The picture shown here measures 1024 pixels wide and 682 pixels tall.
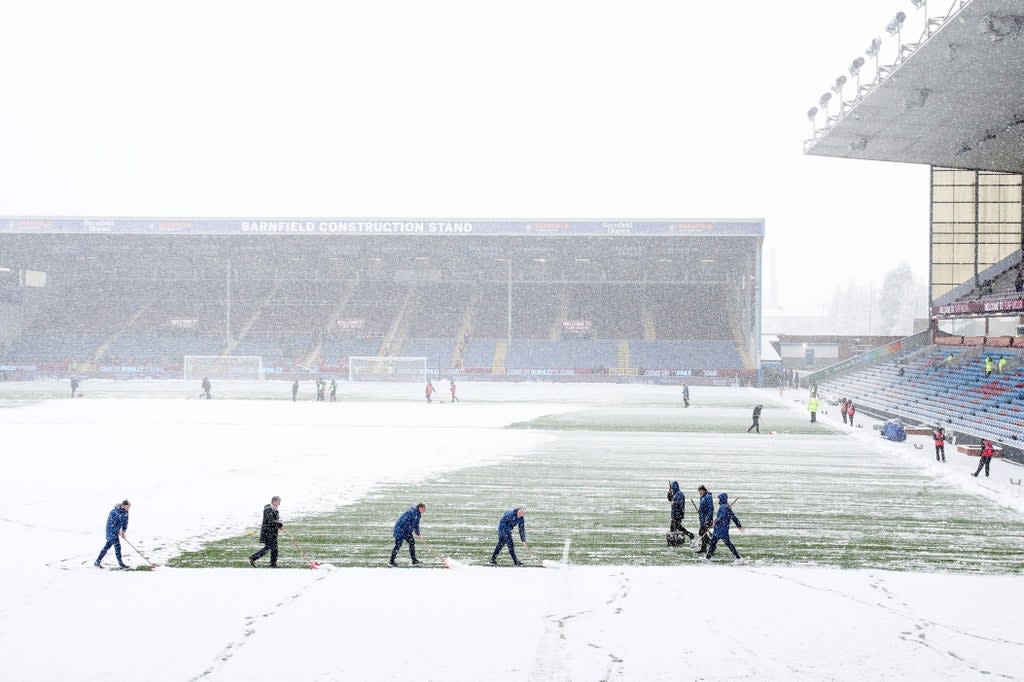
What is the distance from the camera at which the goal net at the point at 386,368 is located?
2297 inches

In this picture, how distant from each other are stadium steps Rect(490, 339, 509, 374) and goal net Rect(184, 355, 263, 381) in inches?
748

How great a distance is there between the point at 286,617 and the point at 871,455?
68.9ft

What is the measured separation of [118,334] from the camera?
214 ft

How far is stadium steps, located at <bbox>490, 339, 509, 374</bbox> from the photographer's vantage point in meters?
60.4

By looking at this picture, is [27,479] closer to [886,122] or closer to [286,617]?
[286,617]

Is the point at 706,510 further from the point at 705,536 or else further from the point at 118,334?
the point at 118,334

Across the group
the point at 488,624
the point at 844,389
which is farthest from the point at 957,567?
the point at 844,389

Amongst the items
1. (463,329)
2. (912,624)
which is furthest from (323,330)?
(912,624)

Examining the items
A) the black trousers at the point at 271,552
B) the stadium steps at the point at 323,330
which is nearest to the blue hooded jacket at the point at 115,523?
the black trousers at the point at 271,552

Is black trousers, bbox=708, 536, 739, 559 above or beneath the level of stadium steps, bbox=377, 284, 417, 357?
beneath

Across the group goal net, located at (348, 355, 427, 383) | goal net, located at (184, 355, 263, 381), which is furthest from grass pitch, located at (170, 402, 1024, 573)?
goal net, located at (184, 355, 263, 381)

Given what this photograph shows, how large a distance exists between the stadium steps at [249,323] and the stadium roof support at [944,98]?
165 feet

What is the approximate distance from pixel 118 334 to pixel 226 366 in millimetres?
13285

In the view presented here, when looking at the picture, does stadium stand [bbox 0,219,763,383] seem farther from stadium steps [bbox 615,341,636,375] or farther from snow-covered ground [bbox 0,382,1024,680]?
snow-covered ground [bbox 0,382,1024,680]
